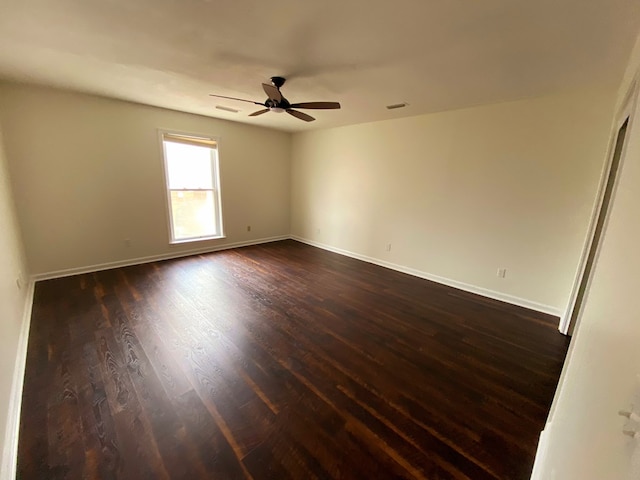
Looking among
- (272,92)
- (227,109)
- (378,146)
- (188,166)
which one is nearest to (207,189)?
(188,166)

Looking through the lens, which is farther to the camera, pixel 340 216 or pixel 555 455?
pixel 340 216

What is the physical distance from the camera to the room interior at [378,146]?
127 cm

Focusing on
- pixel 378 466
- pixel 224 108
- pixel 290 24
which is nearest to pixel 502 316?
pixel 378 466

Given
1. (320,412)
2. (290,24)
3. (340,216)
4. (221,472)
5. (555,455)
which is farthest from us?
(340,216)

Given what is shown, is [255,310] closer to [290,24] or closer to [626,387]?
[290,24]

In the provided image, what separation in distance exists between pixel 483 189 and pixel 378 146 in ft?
5.79

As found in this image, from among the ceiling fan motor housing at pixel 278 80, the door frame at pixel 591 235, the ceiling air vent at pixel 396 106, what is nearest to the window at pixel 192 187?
the ceiling fan motor housing at pixel 278 80

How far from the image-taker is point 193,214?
490 cm

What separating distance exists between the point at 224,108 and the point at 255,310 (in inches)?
119

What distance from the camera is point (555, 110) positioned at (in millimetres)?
2795

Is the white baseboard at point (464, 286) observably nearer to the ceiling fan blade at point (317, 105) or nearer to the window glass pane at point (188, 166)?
the ceiling fan blade at point (317, 105)

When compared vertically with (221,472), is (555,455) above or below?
above

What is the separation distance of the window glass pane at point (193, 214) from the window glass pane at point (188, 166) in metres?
0.16

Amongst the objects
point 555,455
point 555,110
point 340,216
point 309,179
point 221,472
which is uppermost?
point 555,110
